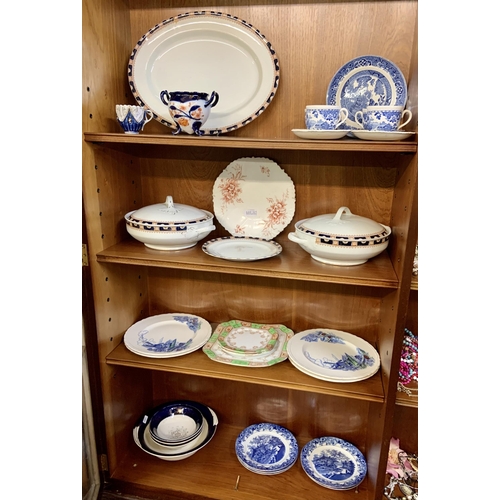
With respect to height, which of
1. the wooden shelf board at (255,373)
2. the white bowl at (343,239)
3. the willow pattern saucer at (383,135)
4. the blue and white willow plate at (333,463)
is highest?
the willow pattern saucer at (383,135)

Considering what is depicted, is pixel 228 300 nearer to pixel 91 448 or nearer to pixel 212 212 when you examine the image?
pixel 212 212

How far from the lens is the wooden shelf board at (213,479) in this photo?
1438 millimetres

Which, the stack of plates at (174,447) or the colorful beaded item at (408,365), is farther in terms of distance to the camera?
the stack of plates at (174,447)

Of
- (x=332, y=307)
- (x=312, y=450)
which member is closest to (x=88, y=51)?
(x=332, y=307)

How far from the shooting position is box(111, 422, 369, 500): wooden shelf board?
4.72ft

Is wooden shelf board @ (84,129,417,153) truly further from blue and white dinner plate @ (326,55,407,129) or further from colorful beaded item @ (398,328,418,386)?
colorful beaded item @ (398,328,418,386)

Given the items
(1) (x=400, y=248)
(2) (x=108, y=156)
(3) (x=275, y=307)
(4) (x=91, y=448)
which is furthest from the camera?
(3) (x=275, y=307)

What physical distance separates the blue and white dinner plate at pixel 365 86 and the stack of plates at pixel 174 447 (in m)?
1.23

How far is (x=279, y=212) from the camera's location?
1.43 meters

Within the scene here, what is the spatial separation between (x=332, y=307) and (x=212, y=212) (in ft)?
1.85

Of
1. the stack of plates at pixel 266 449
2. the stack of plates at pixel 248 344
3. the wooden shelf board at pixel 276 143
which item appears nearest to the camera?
the wooden shelf board at pixel 276 143

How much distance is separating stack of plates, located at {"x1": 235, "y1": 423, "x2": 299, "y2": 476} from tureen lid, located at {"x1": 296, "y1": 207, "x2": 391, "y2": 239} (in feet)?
2.93

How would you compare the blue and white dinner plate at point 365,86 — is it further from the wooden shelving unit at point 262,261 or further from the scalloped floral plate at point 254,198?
the scalloped floral plate at point 254,198

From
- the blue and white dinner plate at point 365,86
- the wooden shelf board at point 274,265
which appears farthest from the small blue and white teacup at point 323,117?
the wooden shelf board at point 274,265
